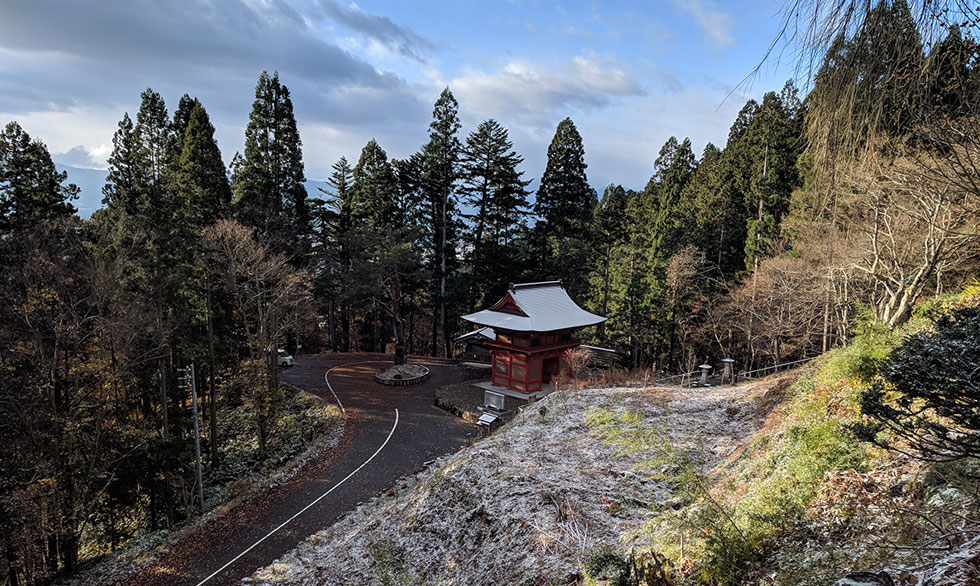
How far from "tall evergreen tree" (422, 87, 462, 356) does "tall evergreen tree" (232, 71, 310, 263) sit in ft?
28.8

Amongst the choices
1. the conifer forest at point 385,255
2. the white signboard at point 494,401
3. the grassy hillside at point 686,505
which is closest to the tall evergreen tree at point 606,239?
the conifer forest at point 385,255

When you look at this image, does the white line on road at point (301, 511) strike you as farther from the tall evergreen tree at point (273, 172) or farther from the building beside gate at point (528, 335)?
the tall evergreen tree at point (273, 172)

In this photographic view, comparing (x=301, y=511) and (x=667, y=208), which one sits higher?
(x=667, y=208)

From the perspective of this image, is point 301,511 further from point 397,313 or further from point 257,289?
point 397,313

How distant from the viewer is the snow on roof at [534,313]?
22906 millimetres

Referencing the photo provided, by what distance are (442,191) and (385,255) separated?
844 centimetres

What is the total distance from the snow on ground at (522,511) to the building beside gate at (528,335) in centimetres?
1017

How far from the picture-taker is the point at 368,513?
13.0 meters

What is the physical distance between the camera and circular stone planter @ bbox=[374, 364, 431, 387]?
25.7 m

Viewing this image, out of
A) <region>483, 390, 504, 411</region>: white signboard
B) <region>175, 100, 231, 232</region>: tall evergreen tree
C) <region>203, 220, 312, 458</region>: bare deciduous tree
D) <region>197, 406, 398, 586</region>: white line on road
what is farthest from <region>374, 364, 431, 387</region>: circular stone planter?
<region>175, 100, 231, 232</region>: tall evergreen tree

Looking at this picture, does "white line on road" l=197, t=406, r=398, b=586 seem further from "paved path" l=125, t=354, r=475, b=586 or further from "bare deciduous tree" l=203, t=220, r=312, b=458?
"bare deciduous tree" l=203, t=220, r=312, b=458

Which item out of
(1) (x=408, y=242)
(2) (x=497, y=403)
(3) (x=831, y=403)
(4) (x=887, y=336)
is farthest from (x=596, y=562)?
(1) (x=408, y=242)

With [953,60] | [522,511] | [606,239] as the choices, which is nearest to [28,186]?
[522,511]

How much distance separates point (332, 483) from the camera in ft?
50.7
